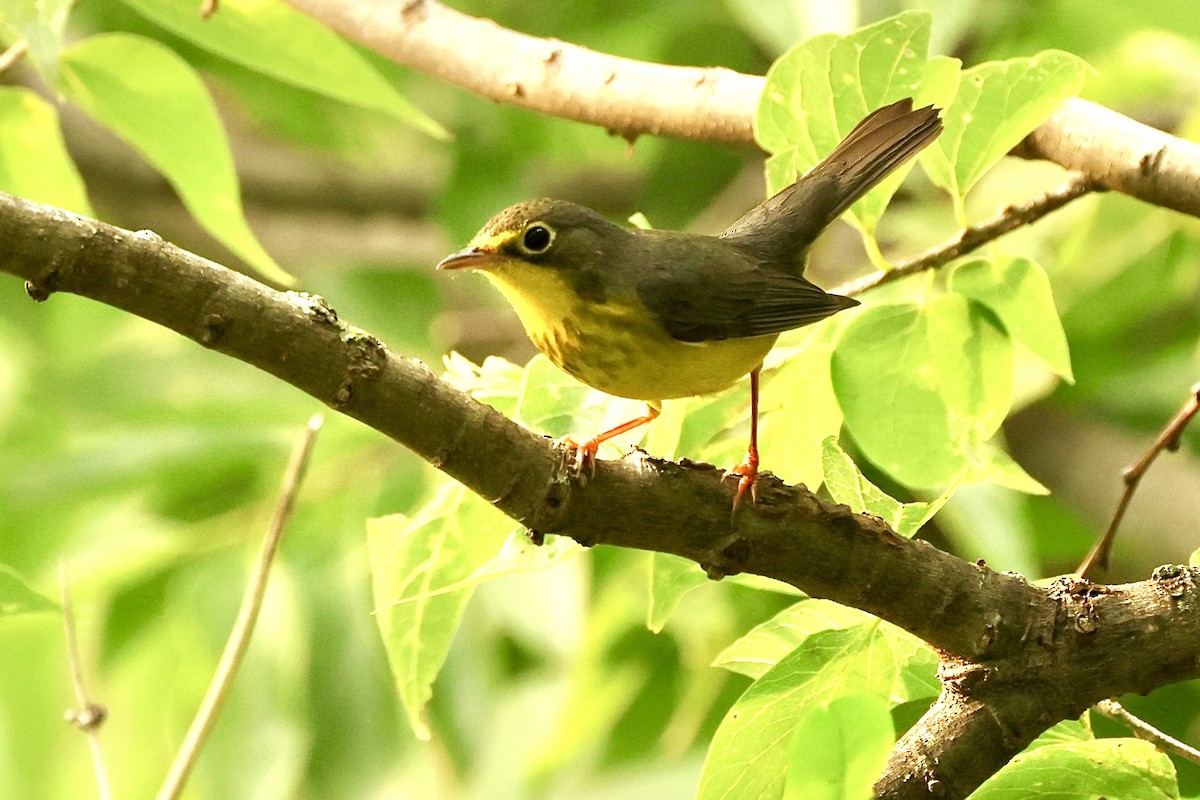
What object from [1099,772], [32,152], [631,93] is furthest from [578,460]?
[32,152]

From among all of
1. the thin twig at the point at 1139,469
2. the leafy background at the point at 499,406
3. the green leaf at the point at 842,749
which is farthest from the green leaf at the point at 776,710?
the thin twig at the point at 1139,469

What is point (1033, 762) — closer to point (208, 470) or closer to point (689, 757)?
point (689, 757)

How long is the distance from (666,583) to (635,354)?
0.35 meters

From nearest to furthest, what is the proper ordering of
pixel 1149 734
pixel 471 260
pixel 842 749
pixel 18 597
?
1. pixel 842 749
2. pixel 18 597
3. pixel 1149 734
4. pixel 471 260

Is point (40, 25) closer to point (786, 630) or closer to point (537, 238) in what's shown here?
point (537, 238)

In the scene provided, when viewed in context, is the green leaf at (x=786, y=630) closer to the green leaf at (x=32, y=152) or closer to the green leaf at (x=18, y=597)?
the green leaf at (x=18, y=597)

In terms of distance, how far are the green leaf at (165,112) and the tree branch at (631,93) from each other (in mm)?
397

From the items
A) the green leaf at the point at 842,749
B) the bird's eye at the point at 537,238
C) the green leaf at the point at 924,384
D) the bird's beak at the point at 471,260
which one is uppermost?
the bird's eye at the point at 537,238

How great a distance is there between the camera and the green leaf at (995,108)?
1244 millimetres

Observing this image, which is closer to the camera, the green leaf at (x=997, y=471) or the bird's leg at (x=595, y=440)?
the bird's leg at (x=595, y=440)

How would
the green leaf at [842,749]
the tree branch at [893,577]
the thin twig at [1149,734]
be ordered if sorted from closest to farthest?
the green leaf at [842,749] < the tree branch at [893,577] < the thin twig at [1149,734]

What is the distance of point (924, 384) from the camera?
1341 mm

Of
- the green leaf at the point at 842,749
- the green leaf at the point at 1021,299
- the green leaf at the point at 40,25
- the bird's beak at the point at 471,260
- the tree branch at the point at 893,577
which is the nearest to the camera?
the green leaf at the point at 842,749

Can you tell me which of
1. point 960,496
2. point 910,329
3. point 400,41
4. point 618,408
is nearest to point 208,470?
point 400,41
